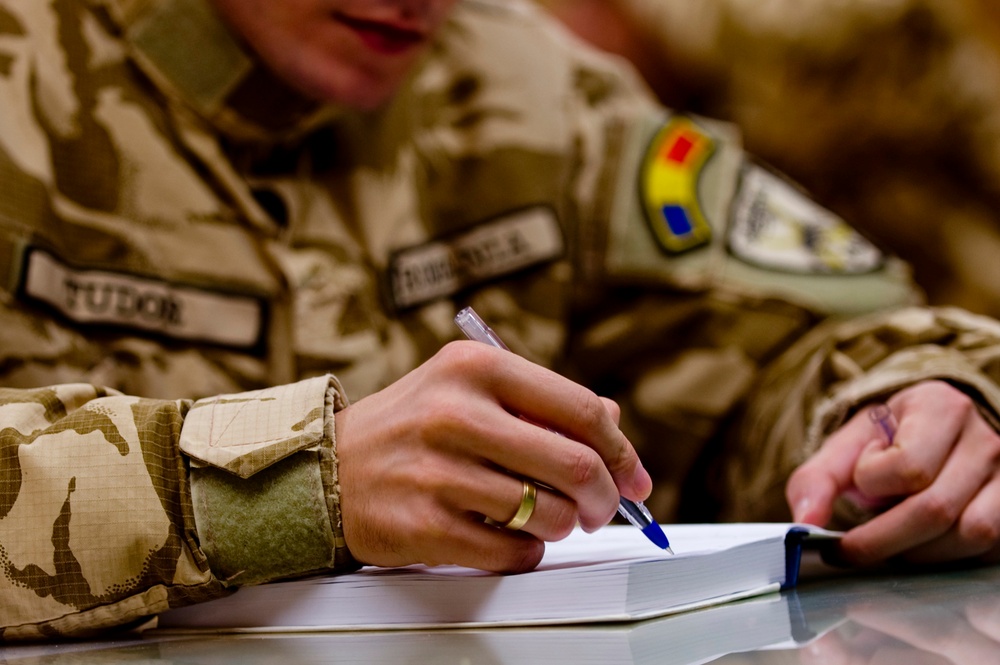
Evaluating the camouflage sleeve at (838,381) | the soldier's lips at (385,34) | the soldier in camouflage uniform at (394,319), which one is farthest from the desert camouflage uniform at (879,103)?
the soldier's lips at (385,34)

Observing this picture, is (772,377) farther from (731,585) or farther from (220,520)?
(220,520)

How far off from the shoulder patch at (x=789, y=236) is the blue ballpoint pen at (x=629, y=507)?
548mm

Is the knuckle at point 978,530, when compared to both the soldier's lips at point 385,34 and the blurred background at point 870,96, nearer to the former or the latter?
the soldier's lips at point 385,34

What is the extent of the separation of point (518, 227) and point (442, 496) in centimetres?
55

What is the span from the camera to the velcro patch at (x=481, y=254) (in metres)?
0.93

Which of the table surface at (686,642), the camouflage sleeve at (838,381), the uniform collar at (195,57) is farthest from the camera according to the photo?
the uniform collar at (195,57)

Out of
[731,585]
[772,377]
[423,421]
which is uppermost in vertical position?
[423,421]

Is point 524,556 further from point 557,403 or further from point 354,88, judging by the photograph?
point 354,88

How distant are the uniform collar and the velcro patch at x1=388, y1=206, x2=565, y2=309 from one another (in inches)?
7.8

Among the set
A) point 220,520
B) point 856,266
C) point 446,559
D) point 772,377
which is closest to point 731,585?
point 446,559

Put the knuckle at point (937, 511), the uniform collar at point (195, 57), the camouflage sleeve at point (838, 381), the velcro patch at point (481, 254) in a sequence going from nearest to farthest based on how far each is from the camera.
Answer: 1. the knuckle at point (937, 511)
2. the camouflage sleeve at point (838, 381)
3. the uniform collar at point (195, 57)
4. the velcro patch at point (481, 254)

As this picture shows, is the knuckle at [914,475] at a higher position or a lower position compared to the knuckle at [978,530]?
higher

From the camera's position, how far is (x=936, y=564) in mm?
615

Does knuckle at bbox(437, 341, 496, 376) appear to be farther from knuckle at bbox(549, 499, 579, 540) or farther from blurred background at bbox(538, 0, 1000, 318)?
blurred background at bbox(538, 0, 1000, 318)
